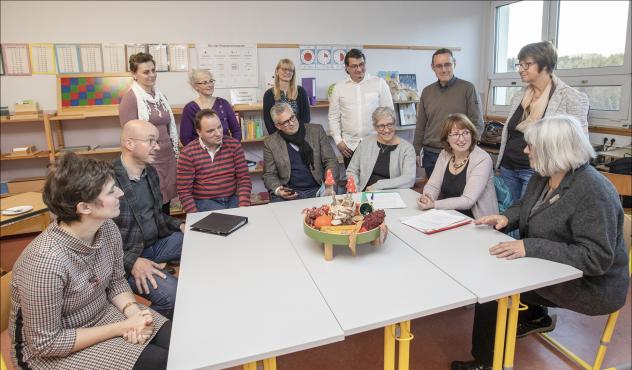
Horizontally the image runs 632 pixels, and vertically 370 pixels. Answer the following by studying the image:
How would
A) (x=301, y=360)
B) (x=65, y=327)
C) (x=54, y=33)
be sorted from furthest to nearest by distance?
(x=54, y=33), (x=301, y=360), (x=65, y=327)

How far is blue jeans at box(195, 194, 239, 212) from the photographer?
256 cm

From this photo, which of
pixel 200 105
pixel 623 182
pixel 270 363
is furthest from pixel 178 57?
pixel 623 182

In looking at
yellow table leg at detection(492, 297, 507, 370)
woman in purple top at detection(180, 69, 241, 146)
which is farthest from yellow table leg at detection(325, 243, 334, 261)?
woman in purple top at detection(180, 69, 241, 146)

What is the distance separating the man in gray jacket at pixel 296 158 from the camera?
2.82m

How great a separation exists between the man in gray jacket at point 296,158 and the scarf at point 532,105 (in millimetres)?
1236

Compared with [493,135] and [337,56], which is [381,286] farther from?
[337,56]

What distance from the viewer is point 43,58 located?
3869 millimetres

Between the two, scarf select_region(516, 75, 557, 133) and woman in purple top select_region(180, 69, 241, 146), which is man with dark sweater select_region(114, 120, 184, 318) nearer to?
woman in purple top select_region(180, 69, 241, 146)

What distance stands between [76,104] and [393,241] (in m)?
3.61

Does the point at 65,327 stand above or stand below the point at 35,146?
below

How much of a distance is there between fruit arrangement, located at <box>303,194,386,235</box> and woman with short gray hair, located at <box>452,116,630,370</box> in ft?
1.54

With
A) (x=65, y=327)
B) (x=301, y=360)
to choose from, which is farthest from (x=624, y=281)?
(x=65, y=327)

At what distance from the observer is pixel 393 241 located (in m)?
1.72

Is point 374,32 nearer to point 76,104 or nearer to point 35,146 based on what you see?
point 76,104
